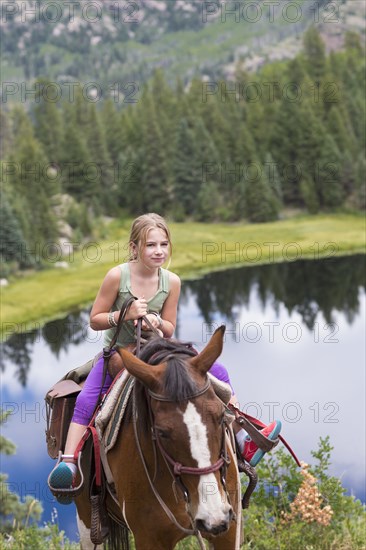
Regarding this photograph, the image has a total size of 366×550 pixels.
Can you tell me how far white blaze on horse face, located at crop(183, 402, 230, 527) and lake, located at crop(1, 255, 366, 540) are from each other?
13226mm

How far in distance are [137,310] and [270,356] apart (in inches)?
1265

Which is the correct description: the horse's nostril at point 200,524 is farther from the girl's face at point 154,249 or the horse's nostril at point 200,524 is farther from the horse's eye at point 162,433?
the girl's face at point 154,249

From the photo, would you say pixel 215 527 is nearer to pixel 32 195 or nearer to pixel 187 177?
pixel 32 195

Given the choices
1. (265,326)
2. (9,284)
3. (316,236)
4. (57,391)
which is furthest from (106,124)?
(57,391)

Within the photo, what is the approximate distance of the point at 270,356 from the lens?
126ft

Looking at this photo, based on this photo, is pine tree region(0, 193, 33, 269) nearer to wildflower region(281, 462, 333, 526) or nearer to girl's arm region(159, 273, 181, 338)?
wildflower region(281, 462, 333, 526)

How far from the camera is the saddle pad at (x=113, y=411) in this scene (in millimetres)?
6625

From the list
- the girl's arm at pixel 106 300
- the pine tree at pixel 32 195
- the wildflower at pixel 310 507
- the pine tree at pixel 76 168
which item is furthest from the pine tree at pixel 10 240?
the girl's arm at pixel 106 300

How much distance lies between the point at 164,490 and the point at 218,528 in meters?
1.10

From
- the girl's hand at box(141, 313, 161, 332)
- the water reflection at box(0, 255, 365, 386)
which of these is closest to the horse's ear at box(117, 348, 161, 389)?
the girl's hand at box(141, 313, 161, 332)

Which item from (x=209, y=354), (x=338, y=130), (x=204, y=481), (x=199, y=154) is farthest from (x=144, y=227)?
(x=338, y=130)

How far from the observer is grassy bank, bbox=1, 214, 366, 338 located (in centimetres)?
5341

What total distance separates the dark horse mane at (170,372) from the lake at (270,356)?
12.5 meters

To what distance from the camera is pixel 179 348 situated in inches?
234
